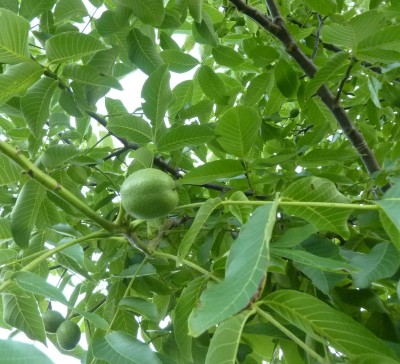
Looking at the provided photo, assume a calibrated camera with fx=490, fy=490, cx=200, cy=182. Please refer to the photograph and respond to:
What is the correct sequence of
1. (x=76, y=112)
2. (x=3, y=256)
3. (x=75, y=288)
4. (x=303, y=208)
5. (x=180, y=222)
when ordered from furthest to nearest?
(x=75, y=288) → (x=180, y=222) → (x=76, y=112) → (x=3, y=256) → (x=303, y=208)

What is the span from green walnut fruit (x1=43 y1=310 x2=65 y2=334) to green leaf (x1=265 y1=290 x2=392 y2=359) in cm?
96

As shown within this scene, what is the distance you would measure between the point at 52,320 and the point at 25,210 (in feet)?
1.55

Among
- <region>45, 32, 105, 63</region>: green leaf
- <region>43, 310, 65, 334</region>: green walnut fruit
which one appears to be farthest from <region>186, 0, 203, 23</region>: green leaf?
<region>43, 310, 65, 334</region>: green walnut fruit

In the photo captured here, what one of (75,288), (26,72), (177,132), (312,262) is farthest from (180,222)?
(312,262)

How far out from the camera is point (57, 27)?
1.57m

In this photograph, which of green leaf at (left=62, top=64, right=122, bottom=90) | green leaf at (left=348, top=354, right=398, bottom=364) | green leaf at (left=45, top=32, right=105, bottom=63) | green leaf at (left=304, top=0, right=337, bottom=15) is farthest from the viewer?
green leaf at (left=304, top=0, right=337, bottom=15)

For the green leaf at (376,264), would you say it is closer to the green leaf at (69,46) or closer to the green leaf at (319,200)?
the green leaf at (319,200)

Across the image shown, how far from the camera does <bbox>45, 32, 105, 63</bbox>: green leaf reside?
122cm

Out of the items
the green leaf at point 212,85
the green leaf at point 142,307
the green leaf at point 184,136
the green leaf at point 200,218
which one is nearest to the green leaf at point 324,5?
the green leaf at point 212,85

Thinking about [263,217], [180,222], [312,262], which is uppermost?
[263,217]

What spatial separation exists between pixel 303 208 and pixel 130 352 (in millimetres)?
459

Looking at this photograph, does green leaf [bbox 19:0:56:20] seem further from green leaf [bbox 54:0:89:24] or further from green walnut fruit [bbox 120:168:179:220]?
green walnut fruit [bbox 120:168:179:220]

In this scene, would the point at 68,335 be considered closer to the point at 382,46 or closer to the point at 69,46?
the point at 69,46

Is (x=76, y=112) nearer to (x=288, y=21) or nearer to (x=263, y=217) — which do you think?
(x=263, y=217)
